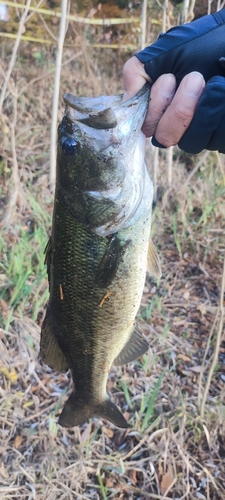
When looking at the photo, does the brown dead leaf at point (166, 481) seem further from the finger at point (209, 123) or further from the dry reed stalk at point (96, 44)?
the dry reed stalk at point (96, 44)

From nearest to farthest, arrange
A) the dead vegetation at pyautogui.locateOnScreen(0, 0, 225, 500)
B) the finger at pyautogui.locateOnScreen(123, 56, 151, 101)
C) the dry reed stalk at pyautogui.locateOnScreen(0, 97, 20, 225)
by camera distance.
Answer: the finger at pyautogui.locateOnScreen(123, 56, 151, 101) < the dead vegetation at pyautogui.locateOnScreen(0, 0, 225, 500) < the dry reed stalk at pyautogui.locateOnScreen(0, 97, 20, 225)

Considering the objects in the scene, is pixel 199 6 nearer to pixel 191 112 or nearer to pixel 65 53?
pixel 65 53

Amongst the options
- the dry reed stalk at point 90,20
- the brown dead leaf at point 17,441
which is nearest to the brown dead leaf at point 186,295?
the brown dead leaf at point 17,441

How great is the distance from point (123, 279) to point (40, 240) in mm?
2296

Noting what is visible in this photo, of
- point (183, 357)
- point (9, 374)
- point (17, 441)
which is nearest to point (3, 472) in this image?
point (17, 441)

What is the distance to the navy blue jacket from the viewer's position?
4.27 ft

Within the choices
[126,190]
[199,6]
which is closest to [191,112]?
[126,190]

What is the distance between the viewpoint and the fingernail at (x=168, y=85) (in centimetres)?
128

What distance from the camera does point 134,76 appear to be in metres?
1.33

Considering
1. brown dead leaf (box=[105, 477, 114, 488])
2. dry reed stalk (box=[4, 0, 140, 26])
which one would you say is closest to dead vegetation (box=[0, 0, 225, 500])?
brown dead leaf (box=[105, 477, 114, 488])

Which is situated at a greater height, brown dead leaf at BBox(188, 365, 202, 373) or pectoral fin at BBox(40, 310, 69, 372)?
pectoral fin at BBox(40, 310, 69, 372)

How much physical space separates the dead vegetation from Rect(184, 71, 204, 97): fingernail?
126 cm

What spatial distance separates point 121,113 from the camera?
1.28m

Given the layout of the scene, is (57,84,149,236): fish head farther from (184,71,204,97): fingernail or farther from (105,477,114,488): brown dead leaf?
(105,477,114,488): brown dead leaf
